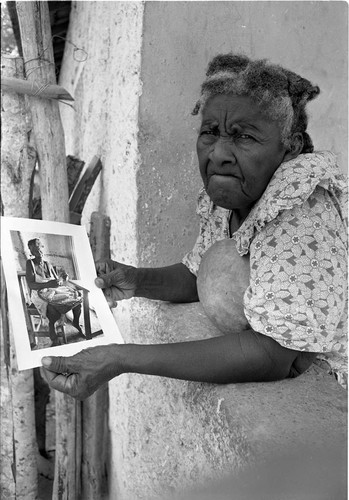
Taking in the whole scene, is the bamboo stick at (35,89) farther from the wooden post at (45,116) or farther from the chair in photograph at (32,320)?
the chair in photograph at (32,320)

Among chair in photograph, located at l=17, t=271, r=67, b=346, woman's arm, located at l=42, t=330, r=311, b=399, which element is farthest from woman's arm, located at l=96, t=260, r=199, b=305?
woman's arm, located at l=42, t=330, r=311, b=399

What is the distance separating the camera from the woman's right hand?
6.65 ft

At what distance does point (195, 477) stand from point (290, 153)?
1.02 meters

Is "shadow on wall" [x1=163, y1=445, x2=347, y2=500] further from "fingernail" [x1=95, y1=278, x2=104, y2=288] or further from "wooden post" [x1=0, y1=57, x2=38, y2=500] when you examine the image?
"wooden post" [x1=0, y1=57, x2=38, y2=500]

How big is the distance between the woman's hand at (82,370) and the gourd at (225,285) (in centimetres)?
39

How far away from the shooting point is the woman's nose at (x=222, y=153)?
158cm

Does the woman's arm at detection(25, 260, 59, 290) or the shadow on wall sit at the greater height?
the woman's arm at detection(25, 260, 59, 290)

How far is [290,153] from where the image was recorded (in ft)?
5.46

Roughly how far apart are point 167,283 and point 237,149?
0.71m

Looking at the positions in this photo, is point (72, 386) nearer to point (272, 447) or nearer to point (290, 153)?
point (272, 447)

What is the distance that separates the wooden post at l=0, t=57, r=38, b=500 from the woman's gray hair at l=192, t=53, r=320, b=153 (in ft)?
3.99

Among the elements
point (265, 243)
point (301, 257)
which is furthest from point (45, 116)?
point (301, 257)

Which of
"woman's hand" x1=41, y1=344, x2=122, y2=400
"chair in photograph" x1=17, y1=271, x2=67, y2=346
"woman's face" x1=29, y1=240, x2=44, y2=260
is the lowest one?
"woman's hand" x1=41, y1=344, x2=122, y2=400

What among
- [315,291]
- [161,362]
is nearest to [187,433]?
[161,362]
